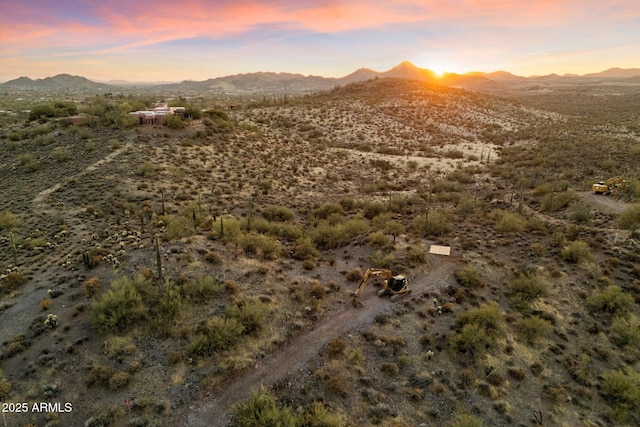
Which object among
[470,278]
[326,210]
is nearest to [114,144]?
[326,210]

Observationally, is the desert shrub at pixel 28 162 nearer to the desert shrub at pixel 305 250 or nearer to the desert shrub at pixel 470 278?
the desert shrub at pixel 305 250

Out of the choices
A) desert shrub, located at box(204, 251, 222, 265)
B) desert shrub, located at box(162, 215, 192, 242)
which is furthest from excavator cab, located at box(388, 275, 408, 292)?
desert shrub, located at box(162, 215, 192, 242)

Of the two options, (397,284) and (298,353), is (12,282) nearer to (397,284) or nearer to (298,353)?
(298,353)

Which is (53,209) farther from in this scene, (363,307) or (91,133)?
(363,307)

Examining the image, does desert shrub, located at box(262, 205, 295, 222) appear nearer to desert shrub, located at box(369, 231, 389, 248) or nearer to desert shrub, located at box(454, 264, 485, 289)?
desert shrub, located at box(369, 231, 389, 248)

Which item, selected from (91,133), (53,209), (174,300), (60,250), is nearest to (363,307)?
(174,300)

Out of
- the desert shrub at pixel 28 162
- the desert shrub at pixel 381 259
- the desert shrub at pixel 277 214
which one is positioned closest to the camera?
the desert shrub at pixel 381 259

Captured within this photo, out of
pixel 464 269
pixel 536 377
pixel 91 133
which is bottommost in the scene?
pixel 536 377

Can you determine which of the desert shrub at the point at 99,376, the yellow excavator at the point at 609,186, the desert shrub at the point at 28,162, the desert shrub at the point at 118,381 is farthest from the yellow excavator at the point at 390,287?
the desert shrub at the point at 28,162
